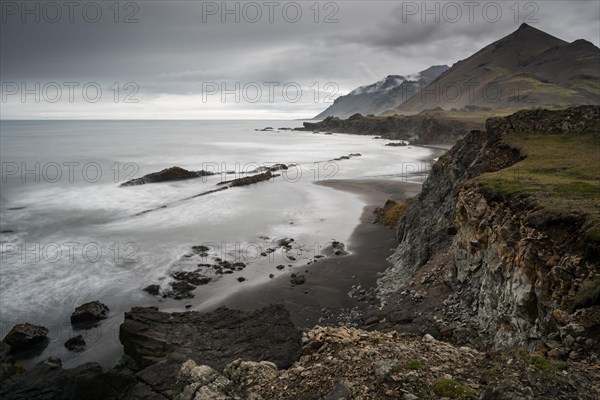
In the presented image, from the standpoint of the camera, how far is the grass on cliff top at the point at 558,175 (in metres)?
12.1

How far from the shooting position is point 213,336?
47.2ft

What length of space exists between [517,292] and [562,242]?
5.98ft

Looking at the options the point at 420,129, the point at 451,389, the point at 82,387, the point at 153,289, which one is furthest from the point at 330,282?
the point at 420,129

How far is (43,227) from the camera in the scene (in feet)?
118

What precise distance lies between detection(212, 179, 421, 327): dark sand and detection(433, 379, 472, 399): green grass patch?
1045cm

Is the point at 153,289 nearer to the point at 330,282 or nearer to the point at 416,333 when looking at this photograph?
the point at 330,282

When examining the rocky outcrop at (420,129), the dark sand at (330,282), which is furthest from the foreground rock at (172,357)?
the rocky outcrop at (420,129)

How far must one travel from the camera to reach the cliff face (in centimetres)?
964

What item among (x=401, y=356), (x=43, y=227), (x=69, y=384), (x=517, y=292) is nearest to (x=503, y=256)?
(x=517, y=292)

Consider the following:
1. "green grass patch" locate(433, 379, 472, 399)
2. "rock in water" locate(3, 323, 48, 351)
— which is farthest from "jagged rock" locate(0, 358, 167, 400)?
"green grass patch" locate(433, 379, 472, 399)

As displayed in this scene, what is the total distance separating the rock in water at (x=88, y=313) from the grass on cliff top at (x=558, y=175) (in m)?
19.1

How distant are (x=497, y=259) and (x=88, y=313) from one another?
1852 centimetres

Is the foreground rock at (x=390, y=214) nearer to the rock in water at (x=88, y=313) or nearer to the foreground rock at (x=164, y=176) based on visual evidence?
the rock in water at (x=88, y=313)

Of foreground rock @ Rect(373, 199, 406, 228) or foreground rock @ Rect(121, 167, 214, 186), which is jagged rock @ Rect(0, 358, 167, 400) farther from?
foreground rock @ Rect(121, 167, 214, 186)
